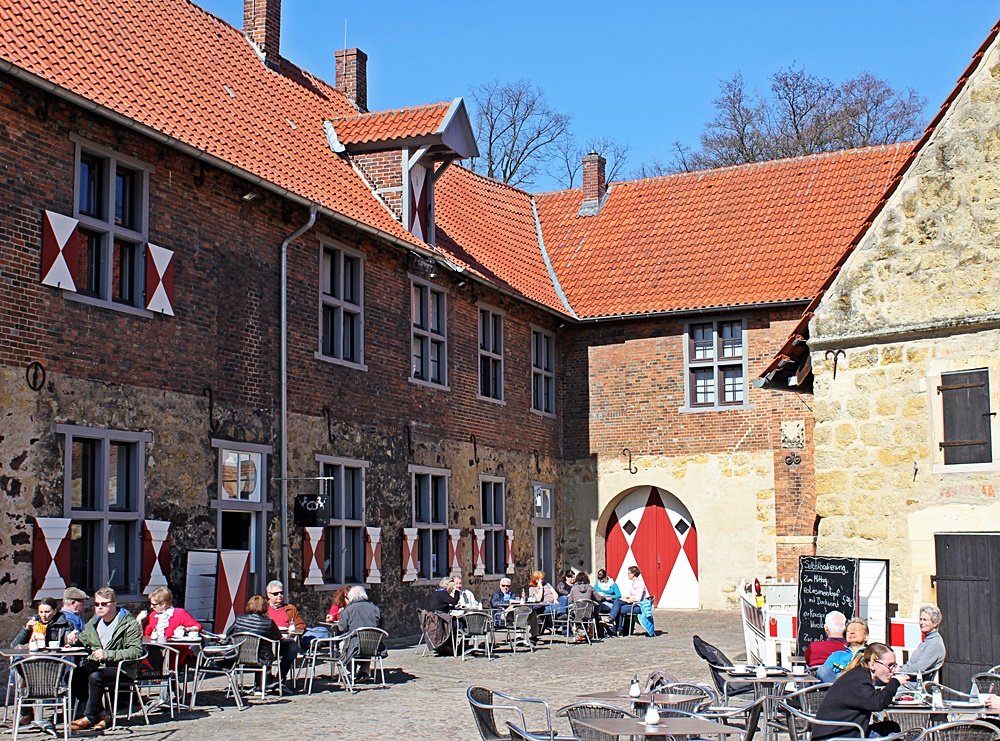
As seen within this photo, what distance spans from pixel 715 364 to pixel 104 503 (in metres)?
14.2

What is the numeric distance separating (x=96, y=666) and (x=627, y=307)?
1648 cm

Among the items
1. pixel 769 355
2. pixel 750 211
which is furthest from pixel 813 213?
pixel 769 355

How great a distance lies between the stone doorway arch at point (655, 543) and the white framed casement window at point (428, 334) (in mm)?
6056

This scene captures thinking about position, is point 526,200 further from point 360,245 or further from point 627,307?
point 360,245

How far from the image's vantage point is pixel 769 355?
25406mm

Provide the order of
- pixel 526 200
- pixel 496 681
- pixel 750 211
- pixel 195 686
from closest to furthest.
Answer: pixel 195 686 → pixel 496 681 → pixel 750 211 → pixel 526 200

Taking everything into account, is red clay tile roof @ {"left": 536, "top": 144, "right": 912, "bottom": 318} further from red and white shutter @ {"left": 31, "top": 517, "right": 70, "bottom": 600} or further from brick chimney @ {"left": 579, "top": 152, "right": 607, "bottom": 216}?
red and white shutter @ {"left": 31, "top": 517, "right": 70, "bottom": 600}

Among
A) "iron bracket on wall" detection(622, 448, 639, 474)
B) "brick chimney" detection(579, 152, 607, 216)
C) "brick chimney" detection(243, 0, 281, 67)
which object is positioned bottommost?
"iron bracket on wall" detection(622, 448, 639, 474)

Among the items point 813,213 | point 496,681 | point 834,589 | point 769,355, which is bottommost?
point 496,681

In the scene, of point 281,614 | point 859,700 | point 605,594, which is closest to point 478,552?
point 605,594

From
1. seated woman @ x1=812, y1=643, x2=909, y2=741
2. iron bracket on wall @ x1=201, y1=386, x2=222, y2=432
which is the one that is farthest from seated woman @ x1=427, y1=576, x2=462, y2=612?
seated woman @ x1=812, y1=643, x2=909, y2=741

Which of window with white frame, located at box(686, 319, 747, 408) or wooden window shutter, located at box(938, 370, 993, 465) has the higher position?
window with white frame, located at box(686, 319, 747, 408)

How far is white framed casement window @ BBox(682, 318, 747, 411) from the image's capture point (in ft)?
84.4

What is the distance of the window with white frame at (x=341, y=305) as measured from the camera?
19.3m
